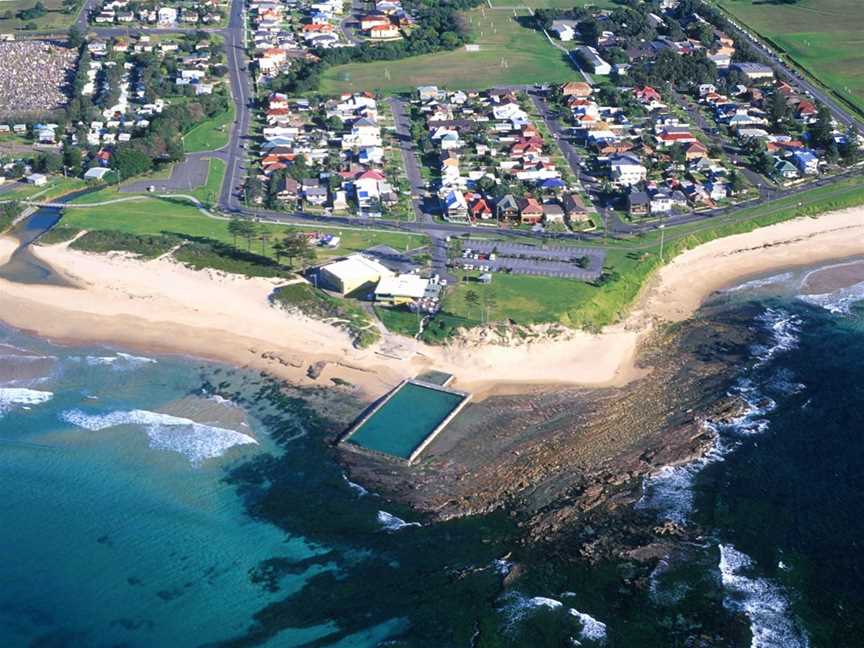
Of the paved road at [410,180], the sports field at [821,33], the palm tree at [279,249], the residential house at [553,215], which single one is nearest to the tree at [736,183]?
the paved road at [410,180]

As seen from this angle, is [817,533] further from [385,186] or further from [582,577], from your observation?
[385,186]

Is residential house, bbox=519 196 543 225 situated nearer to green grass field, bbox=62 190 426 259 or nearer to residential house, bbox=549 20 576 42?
green grass field, bbox=62 190 426 259

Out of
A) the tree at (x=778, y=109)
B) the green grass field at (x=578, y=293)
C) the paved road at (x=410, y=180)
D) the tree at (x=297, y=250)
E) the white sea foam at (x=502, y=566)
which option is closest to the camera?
the white sea foam at (x=502, y=566)

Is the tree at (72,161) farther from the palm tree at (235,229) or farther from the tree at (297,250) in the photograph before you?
the tree at (297,250)

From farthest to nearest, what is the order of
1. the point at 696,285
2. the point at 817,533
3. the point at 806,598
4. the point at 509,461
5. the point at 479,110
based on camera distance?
the point at 479,110
the point at 696,285
the point at 509,461
the point at 817,533
the point at 806,598

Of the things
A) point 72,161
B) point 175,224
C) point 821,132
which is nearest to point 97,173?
point 72,161

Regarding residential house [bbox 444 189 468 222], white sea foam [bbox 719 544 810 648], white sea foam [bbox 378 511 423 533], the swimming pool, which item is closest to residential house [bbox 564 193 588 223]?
residential house [bbox 444 189 468 222]

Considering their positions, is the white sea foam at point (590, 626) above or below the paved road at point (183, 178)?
below

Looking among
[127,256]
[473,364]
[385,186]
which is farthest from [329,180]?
[473,364]
